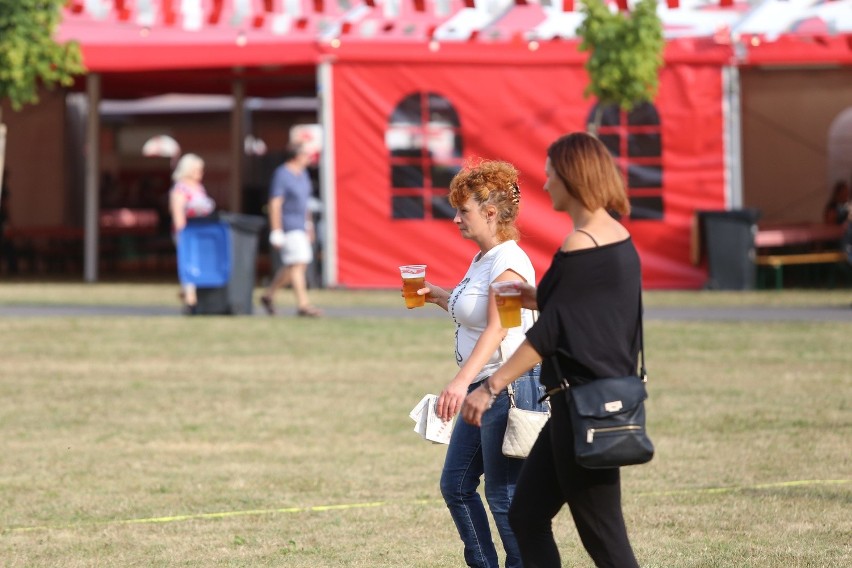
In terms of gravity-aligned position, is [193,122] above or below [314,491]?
above

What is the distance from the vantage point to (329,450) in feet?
28.4

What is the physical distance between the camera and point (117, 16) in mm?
20672

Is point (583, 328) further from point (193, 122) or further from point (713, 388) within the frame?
point (193, 122)

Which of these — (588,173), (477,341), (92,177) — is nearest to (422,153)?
(92,177)

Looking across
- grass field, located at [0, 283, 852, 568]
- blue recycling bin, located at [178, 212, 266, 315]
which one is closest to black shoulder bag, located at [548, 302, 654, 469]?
grass field, located at [0, 283, 852, 568]

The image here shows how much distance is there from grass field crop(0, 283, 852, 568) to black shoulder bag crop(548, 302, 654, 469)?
1.86 meters

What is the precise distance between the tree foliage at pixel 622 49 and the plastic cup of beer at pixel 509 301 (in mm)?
13856

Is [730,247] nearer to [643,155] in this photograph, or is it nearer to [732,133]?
[732,133]

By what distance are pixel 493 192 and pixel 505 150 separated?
15.0m

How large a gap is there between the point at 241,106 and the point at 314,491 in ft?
58.0

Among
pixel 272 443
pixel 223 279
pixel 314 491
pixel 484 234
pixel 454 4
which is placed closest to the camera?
pixel 484 234

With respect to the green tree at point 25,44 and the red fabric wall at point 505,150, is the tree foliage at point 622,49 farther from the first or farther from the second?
the green tree at point 25,44

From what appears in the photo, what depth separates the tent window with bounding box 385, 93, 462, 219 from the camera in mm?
20297

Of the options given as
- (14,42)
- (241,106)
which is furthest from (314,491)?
(241,106)
